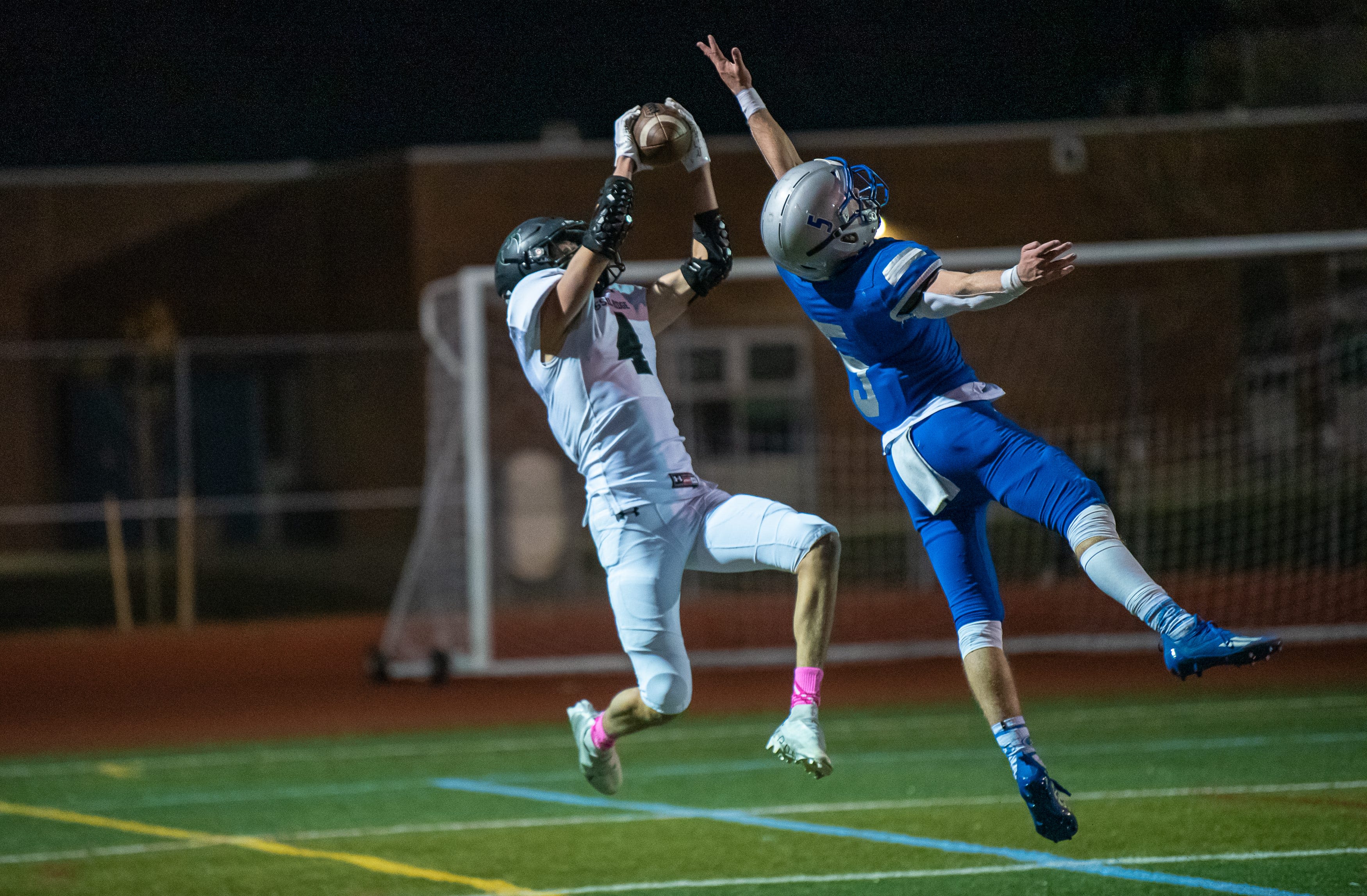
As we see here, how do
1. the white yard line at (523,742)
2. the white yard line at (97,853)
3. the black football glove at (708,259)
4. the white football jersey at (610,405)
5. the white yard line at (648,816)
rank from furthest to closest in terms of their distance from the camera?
the white yard line at (523,742) → the white yard line at (648,816) → the white yard line at (97,853) → the black football glove at (708,259) → the white football jersey at (610,405)

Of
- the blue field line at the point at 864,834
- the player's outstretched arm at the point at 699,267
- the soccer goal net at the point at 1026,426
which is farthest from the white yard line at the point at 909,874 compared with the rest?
the soccer goal net at the point at 1026,426

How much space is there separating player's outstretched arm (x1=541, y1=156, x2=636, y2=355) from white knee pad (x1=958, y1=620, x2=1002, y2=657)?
187cm

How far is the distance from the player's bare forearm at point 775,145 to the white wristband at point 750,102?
70 millimetres

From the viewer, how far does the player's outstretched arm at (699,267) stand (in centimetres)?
657

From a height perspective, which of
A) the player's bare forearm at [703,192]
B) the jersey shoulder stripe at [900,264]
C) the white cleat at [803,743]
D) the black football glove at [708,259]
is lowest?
the white cleat at [803,743]

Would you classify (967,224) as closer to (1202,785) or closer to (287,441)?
(287,441)

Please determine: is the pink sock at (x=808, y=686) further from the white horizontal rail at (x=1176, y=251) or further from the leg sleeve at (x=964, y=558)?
the white horizontal rail at (x=1176, y=251)

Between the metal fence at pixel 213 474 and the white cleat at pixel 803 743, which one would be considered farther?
the metal fence at pixel 213 474

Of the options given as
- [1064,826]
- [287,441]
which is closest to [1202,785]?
[1064,826]

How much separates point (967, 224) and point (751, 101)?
20040mm

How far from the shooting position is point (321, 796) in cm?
981

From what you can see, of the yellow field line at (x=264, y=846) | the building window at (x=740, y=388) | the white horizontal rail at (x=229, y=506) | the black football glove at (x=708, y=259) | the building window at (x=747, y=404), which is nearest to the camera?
the black football glove at (x=708, y=259)

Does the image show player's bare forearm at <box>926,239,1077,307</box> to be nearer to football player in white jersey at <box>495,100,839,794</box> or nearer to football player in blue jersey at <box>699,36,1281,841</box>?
football player in blue jersey at <box>699,36,1281,841</box>

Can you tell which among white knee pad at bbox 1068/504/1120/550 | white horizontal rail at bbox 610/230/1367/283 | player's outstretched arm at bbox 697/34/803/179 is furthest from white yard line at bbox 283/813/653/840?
white horizontal rail at bbox 610/230/1367/283
